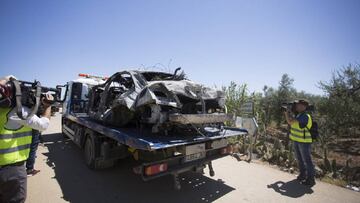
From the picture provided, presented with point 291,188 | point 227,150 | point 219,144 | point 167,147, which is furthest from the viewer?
point 291,188

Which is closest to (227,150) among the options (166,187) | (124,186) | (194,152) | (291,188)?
(194,152)

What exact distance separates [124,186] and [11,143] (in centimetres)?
240

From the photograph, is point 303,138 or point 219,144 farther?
point 303,138

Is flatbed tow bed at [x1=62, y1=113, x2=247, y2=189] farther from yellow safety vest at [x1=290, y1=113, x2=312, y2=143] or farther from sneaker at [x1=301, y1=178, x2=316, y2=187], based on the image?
sneaker at [x1=301, y1=178, x2=316, y2=187]

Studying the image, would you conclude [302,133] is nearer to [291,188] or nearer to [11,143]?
[291,188]

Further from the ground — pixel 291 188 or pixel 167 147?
A: pixel 167 147

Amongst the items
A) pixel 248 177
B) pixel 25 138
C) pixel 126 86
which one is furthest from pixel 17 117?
pixel 248 177

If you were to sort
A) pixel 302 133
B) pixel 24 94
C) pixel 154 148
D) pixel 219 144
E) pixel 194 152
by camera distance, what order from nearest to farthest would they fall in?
1. pixel 24 94
2. pixel 154 148
3. pixel 194 152
4. pixel 219 144
5. pixel 302 133

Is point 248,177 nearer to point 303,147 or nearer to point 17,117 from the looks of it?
point 303,147

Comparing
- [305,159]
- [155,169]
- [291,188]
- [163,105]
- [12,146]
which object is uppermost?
[163,105]

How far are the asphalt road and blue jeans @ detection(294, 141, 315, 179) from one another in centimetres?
31

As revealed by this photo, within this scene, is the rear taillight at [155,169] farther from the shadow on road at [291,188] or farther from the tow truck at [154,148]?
the shadow on road at [291,188]

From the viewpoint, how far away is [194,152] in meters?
3.45

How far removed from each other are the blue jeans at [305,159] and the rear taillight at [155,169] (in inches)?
138
